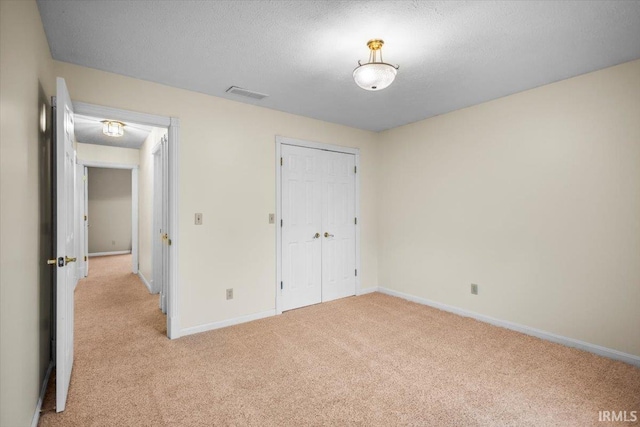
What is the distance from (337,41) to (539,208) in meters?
2.52

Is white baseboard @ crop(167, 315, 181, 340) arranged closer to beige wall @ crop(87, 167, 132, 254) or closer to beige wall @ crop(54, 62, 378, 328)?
beige wall @ crop(54, 62, 378, 328)

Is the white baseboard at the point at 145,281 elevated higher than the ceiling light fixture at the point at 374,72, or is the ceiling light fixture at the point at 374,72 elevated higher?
the ceiling light fixture at the point at 374,72

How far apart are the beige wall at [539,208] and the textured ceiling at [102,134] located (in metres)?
4.02

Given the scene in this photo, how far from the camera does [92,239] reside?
8391 mm

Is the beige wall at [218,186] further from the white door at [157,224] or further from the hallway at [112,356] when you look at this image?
the white door at [157,224]

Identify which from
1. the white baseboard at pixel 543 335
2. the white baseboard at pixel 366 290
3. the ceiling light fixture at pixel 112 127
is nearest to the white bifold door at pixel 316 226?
the white baseboard at pixel 366 290

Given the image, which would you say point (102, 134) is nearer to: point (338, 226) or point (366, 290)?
point (338, 226)

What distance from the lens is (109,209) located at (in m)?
8.62

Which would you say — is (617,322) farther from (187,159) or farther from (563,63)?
(187,159)

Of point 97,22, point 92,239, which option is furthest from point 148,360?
point 92,239

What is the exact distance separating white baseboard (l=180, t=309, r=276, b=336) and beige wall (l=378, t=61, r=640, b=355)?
205 cm

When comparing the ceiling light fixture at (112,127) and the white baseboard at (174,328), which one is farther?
the ceiling light fixture at (112,127)

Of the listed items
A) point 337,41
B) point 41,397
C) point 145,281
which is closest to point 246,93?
point 337,41

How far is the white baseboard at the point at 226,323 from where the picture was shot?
324 centimetres
